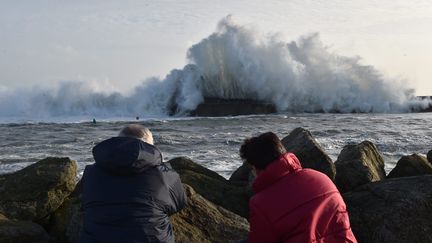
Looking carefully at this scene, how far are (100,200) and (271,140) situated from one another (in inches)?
45.2

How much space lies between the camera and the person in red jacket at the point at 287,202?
111 inches

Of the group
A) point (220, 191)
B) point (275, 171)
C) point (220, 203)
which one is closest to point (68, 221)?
point (220, 203)

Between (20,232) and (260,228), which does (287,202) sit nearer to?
(260,228)

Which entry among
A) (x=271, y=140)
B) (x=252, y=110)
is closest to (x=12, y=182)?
(x=271, y=140)

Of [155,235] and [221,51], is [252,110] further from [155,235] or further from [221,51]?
[155,235]

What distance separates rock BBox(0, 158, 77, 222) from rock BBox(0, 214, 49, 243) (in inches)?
24.6

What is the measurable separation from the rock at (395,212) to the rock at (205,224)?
1.17 metres

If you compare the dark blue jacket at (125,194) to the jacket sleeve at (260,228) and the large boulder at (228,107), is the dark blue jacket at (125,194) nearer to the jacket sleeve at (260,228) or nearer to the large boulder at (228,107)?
the jacket sleeve at (260,228)

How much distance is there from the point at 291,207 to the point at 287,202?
33 millimetres

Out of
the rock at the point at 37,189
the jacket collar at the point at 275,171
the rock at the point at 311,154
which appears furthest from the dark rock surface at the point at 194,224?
the jacket collar at the point at 275,171

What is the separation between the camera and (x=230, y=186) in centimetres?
725

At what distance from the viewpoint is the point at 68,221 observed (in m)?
5.61

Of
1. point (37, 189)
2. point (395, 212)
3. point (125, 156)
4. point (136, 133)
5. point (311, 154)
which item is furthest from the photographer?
point (311, 154)

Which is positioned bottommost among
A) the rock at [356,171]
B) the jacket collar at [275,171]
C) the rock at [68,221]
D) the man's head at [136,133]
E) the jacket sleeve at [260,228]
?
the rock at [68,221]
